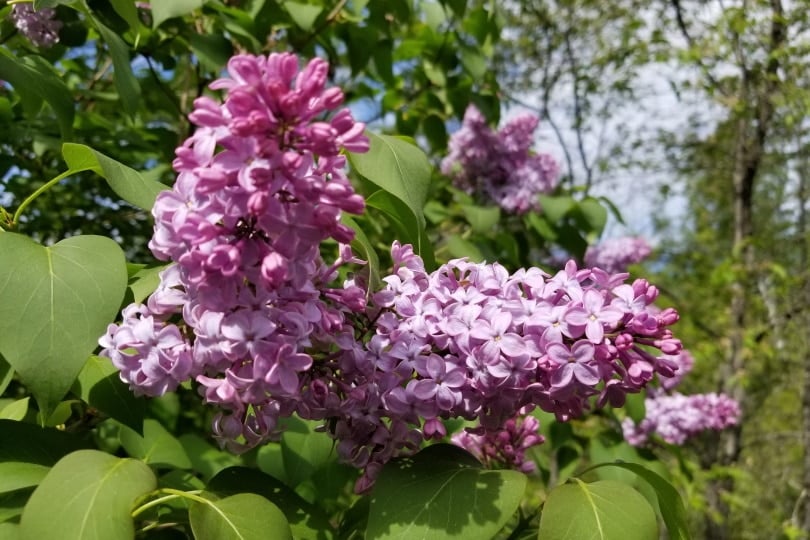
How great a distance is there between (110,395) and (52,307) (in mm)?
231

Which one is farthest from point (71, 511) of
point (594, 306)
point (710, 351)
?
point (710, 351)

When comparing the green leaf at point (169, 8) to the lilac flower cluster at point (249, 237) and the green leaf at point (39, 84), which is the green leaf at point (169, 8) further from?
the lilac flower cluster at point (249, 237)

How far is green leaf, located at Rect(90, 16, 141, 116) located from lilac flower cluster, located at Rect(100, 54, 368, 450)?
0.65m

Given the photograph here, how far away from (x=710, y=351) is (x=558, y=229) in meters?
3.13

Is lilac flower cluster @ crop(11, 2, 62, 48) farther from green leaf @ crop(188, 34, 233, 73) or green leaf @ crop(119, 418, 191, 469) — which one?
green leaf @ crop(119, 418, 191, 469)

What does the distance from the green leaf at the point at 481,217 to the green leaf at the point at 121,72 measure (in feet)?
4.62

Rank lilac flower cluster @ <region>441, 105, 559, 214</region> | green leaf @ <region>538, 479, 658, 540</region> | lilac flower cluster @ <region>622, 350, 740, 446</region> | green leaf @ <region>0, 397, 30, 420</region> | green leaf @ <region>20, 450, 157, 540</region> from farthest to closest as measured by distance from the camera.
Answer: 1. lilac flower cluster @ <region>622, 350, 740, 446</region>
2. lilac flower cluster @ <region>441, 105, 559, 214</region>
3. green leaf @ <region>0, 397, 30, 420</region>
4. green leaf @ <region>538, 479, 658, 540</region>
5. green leaf @ <region>20, 450, 157, 540</region>

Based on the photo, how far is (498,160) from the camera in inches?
122

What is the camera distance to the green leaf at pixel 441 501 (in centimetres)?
95

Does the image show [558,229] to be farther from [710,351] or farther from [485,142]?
[710,351]

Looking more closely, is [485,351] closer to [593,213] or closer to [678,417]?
[593,213]

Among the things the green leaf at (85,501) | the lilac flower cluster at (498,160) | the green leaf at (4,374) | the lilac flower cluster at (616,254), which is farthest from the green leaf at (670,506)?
the lilac flower cluster at (616,254)

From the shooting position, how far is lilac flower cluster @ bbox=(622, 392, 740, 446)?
13.0ft

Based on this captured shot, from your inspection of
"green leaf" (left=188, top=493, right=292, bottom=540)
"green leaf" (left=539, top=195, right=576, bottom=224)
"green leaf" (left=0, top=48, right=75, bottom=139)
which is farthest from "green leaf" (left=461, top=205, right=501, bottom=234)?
"green leaf" (left=188, top=493, right=292, bottom=540)
